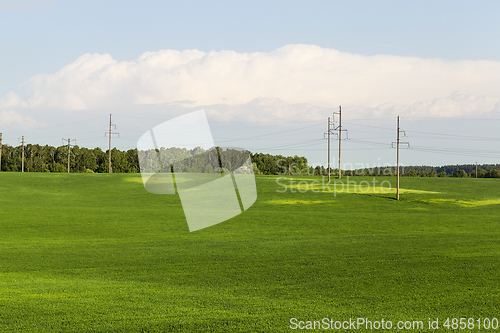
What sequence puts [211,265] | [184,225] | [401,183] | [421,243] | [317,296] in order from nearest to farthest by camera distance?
[317,296] → [211,265] → [421,243] → [184,225] → [401,183]

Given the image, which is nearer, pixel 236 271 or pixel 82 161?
pixel 236 271

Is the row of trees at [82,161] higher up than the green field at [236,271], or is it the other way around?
the row of trees at [82,161]

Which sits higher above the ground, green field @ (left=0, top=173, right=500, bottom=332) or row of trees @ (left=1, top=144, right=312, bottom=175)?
row of trees @ (left=1, top=144, right=312, bottom=175)

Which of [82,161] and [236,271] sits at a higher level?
[82,161]

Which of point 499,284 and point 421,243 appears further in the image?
point 421,243

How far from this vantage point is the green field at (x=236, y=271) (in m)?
8.27

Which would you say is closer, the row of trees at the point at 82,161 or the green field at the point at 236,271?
the green field at the point at 236,271

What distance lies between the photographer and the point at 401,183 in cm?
6275

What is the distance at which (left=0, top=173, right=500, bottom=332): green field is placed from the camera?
8.27 meters

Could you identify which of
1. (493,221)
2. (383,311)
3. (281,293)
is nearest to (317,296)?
(281,293)

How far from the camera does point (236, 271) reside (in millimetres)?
12852

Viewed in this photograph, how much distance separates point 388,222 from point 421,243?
10214 mm

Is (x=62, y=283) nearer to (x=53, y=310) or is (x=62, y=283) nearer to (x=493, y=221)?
(x=53, y=310)

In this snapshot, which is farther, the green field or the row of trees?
the row of trees
